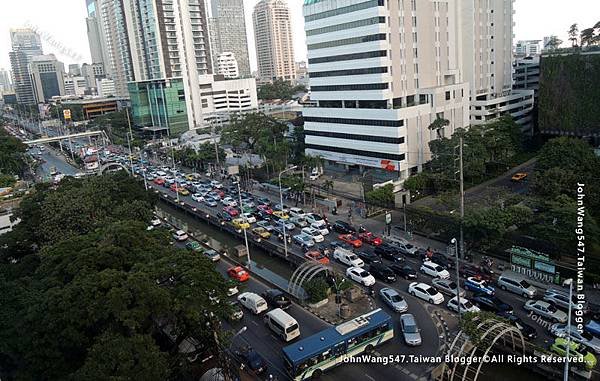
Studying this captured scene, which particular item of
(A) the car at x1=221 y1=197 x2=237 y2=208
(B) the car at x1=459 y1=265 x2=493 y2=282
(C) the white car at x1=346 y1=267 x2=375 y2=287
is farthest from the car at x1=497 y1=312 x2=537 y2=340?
(A) the car at x1=221 y1=197 x2=237 y2=208

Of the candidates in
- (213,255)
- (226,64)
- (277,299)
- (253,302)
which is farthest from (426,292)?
(226,64)

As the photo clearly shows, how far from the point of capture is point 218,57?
187875 mm

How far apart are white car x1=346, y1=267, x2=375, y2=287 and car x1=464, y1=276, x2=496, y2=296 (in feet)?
20.8

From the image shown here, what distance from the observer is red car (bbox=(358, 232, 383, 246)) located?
38.5m

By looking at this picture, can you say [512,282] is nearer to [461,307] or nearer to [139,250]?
[461,307]

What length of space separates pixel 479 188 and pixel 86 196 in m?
40.7

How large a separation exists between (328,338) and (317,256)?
13565mm

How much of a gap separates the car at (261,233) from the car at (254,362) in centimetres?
1875

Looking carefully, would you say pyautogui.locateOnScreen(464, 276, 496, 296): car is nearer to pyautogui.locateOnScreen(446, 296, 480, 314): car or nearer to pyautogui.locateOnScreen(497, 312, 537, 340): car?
pyautogui.locateOnScreen(446, 296, 480, 314): car

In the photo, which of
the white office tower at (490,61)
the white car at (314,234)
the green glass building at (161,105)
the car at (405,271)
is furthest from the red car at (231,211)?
the green glass building at (161,105)

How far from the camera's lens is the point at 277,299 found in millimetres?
29688

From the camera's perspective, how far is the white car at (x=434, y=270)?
3144cm

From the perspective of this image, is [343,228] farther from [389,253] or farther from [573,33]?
[573,33]

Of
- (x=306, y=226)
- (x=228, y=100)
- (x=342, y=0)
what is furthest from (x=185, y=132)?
(x=306, y=226)
